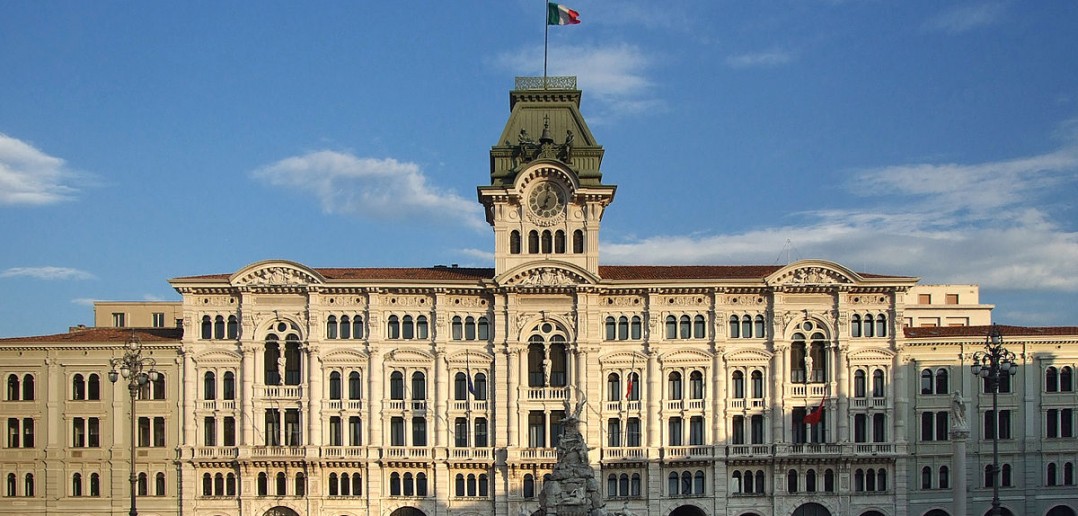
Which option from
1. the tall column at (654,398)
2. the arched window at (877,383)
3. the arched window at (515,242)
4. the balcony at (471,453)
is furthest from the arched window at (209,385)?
the arched window at (877,383)

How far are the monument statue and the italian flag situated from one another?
2406 cm

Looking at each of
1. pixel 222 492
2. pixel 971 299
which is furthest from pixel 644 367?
pixel 971 299

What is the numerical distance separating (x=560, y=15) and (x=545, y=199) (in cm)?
1071

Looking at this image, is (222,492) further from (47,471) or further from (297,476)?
(47,471)

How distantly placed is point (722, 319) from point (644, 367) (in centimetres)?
517

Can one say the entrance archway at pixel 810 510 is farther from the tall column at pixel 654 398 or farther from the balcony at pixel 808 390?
the tall column at pixel 654 398

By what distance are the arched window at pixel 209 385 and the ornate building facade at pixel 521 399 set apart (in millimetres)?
113

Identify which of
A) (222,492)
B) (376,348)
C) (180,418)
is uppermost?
(376,348)

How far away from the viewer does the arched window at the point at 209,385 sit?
61344 mm

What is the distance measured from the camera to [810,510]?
61.1 meters

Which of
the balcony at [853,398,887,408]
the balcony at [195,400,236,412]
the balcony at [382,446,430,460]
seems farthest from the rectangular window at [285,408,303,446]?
the balcony at [853,398,887,408]

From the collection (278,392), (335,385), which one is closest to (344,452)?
(335,385)

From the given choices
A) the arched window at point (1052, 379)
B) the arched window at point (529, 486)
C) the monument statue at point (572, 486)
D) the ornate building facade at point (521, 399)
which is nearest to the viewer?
the monument statue at point (572, 486)

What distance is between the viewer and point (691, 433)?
2419 inches
